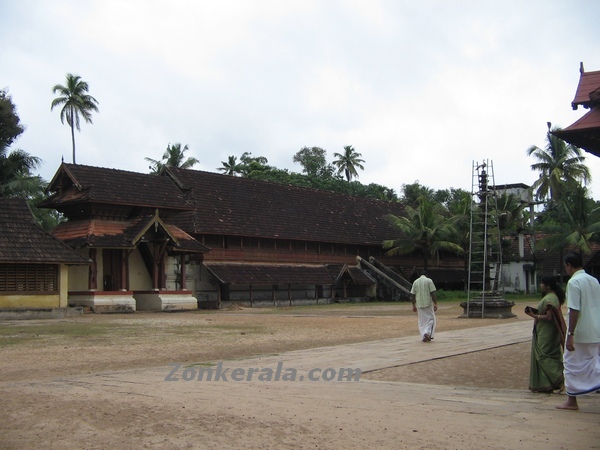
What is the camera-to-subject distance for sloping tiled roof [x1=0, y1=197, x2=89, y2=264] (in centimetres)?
2464

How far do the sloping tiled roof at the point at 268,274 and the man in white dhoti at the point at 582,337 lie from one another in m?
27.0

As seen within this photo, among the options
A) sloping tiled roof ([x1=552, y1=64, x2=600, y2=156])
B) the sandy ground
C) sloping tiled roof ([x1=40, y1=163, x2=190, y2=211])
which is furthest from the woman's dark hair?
sloping tiled roof ([x1=40, y1=163, x2=190, y2=211])

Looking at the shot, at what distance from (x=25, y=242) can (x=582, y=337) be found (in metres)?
22.3

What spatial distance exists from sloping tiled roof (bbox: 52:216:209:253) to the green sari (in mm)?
22938

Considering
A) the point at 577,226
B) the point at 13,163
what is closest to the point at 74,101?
the point at 13,163

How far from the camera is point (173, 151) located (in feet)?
182

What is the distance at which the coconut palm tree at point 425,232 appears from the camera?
42.9 metres

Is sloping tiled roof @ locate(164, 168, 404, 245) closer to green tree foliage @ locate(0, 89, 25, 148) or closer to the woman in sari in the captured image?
green tree foliage @ locate(0, 89, 25, 148)

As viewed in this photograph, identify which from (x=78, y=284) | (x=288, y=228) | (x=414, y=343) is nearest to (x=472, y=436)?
(x=414, y=343)

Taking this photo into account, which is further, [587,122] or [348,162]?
[348,162]

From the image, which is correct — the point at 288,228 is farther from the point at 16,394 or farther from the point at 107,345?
the point at 16,394

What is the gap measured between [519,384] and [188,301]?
2405cm

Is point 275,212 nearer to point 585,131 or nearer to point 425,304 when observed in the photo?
point 425,304

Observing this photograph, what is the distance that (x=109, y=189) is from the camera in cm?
3064
